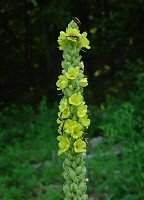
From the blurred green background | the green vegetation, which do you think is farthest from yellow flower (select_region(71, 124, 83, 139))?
the green vegetation

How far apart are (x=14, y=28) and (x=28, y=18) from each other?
61.9 inches

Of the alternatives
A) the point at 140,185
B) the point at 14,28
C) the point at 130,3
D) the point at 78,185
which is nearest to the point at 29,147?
the point at 140,185

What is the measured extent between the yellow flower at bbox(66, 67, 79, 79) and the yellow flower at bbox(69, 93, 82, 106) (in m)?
0.08

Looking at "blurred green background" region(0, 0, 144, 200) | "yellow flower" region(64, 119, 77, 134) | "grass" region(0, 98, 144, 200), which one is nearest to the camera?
"yellow flower" region(64, 119, 77, 134)

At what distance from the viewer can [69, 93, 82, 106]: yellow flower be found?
1.89 meters

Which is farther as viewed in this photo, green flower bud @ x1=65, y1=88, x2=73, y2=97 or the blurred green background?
the blurred green background

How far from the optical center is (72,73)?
1.92 m

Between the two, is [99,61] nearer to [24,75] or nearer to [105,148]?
[24,75]

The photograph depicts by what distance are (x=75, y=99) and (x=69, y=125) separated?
0.10 meters

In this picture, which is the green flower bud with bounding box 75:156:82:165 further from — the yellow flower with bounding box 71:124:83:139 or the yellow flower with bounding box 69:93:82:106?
the yellow flower with bounding box 69:93:82:106

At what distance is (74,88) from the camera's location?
194 cm

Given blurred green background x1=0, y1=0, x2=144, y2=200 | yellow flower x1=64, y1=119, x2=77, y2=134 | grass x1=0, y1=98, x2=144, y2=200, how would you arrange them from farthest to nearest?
blurred green background x1=0, y1=0, x2=144, y2=200
grass x1=0, y1=98, x2=144, y2=200
yellow flower x1=64, y1=119, x2=77, y2=134

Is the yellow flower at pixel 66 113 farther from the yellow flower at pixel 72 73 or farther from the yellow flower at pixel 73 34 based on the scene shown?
the yellow flower at pixel 73 34

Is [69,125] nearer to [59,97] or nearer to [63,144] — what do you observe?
[63,144]
